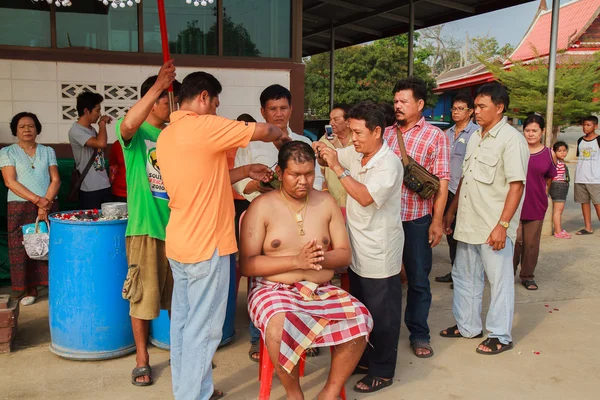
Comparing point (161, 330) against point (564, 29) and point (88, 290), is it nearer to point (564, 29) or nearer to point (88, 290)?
point (88, 290)

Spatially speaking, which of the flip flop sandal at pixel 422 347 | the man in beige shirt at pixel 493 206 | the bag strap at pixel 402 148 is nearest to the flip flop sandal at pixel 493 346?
the man in beige shirt at pixel 493 206

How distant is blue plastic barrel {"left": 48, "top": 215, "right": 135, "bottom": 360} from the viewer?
3.67 m

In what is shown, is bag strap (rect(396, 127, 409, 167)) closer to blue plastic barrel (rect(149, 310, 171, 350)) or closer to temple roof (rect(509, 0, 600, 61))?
blue plastic barrel (rect(149, 310, 171, 350))

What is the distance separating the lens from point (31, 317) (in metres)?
4.67

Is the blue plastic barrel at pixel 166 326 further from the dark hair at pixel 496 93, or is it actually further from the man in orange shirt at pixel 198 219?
the dark hair at pixel 496 93

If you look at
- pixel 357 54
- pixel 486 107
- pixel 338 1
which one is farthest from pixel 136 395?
pixel 357 54

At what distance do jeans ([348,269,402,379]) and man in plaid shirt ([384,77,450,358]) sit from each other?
0.52 m

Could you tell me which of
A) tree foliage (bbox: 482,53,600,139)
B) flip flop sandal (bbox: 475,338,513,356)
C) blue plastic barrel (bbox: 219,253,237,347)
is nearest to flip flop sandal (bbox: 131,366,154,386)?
blue plastic barrel (bbox: 219,253,237,347)

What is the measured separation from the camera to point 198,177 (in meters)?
2.94

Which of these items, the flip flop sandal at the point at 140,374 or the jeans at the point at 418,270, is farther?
the jeans at the point at 418,270

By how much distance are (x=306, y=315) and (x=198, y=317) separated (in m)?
0.55

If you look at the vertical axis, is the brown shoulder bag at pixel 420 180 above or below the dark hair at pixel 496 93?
below

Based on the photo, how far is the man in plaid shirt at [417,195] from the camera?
13.0 feet

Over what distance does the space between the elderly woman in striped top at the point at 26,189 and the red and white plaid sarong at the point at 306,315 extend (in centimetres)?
251
